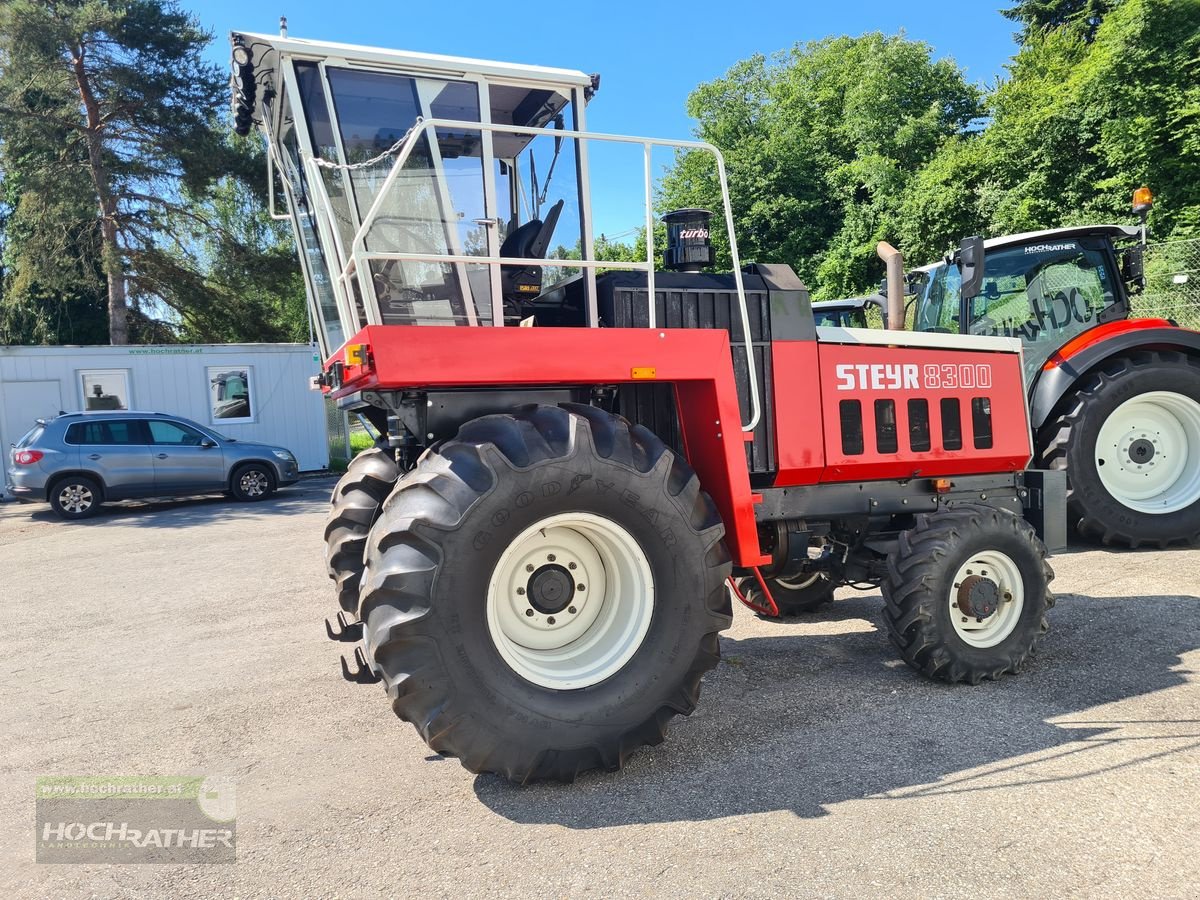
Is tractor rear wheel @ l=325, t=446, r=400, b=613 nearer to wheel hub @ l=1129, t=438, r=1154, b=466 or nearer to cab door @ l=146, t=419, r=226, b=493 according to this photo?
wheel hub @ l=1129, t=438, r=1154, b=466

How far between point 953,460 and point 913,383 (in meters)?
0.54

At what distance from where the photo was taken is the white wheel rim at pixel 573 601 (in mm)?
3268

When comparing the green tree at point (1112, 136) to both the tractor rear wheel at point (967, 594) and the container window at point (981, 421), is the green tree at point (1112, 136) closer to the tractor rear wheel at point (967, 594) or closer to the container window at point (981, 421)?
the container window at point (981, 421)

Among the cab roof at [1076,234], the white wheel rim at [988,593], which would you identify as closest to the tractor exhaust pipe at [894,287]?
the white wheel rim at [988,593]

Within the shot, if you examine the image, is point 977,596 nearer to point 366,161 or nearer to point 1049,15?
point 366,161

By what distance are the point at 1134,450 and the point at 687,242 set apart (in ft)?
18.1

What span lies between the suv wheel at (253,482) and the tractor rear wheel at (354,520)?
1019cm

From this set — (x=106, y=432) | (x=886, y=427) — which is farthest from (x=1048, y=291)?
(x=106, y=432)

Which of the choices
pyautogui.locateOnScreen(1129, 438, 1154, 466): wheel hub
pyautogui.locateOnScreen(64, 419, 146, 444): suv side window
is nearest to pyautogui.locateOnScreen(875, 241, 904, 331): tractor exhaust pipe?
pyautogui.locateOnScreen(1129, 438, 1154, 466): wheel hub

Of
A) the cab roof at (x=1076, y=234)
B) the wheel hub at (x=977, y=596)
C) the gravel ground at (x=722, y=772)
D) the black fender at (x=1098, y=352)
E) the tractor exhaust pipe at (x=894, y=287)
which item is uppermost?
the cab roof at (x=1076, y=234)

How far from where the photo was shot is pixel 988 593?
165 inches

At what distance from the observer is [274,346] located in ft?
54.9

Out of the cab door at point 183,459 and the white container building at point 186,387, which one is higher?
the white container building at point 186,387

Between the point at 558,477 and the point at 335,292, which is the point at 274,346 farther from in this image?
the point at 558,477
